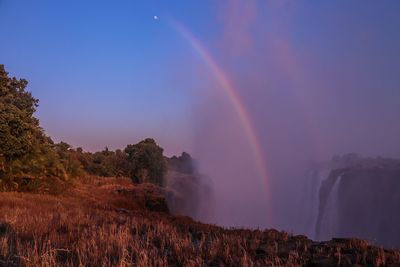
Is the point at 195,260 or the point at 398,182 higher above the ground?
the point at 398,182

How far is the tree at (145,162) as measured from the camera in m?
60.6

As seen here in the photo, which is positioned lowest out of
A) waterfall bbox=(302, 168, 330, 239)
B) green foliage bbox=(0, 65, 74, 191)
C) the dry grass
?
the dry grass

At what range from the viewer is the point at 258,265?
26.0ft

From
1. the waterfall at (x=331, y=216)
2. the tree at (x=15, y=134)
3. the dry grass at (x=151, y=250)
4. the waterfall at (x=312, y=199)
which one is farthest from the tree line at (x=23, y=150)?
the waterfall at (x=312, y=199)

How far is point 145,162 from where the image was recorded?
204 ft

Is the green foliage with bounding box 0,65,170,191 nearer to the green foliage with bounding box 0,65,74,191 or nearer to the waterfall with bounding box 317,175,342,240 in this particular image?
the green foliage with bounding box 0,65,74,191

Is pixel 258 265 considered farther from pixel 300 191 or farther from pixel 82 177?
pixel 300 191

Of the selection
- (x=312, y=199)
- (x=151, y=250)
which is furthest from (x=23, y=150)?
(x=312, y=199)

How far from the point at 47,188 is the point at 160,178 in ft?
115

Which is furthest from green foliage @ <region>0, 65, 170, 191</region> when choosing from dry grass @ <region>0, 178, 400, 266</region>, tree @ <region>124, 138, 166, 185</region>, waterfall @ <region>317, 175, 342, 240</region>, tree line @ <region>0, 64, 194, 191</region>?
waterfall @ <region>317, 175, 342, 240</region>

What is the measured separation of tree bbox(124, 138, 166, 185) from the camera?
199ft

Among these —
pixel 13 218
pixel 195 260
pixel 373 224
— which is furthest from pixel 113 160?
pixel 195 260

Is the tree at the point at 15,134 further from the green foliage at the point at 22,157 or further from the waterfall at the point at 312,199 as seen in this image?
the waterfall at the point at 312,199

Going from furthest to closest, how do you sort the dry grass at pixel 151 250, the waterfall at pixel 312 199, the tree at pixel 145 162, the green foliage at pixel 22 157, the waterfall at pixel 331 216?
the waterfall at pixel 312 199
the tree at pixel 145 162
the waterfall at pixel 331 216
the green foliage at pixel 22 157
the dry grass at pixel 151 250
